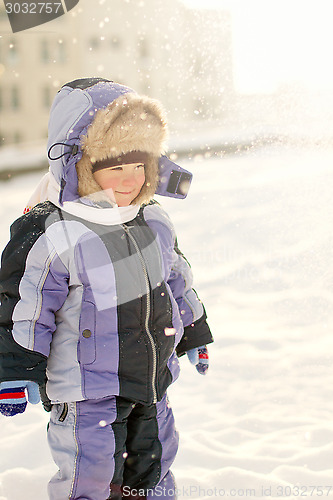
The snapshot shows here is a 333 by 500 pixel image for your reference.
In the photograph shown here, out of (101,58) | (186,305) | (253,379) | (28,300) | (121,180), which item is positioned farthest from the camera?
(101,58)

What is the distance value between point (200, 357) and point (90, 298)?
507 millimetres

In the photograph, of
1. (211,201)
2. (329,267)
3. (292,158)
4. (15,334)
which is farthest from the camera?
(292,158)

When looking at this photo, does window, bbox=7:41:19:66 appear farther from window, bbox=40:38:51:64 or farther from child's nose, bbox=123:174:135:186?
child's nose, bbox=123:174:135:186

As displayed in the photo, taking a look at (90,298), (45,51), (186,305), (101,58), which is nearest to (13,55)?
(45,51)

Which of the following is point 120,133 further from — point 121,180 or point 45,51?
point 45,51

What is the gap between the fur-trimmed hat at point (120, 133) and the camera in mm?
1431

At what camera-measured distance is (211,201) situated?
7.37 m

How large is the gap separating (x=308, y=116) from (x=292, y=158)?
4.76 feet

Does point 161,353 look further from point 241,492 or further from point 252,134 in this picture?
point 252,134

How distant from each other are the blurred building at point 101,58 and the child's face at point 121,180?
73.4 ft

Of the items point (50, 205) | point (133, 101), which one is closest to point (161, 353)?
point (50, 205)

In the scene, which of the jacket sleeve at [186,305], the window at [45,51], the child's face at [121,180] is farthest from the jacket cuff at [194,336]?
the window at [45,51]

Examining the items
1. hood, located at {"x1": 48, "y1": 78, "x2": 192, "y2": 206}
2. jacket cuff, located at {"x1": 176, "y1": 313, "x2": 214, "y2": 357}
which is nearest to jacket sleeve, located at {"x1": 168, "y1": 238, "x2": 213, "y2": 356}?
jacket cuff, located at {"x1": 176, "y1": 313, "x2": 214, "y2": 357}

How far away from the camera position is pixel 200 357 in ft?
5.83
